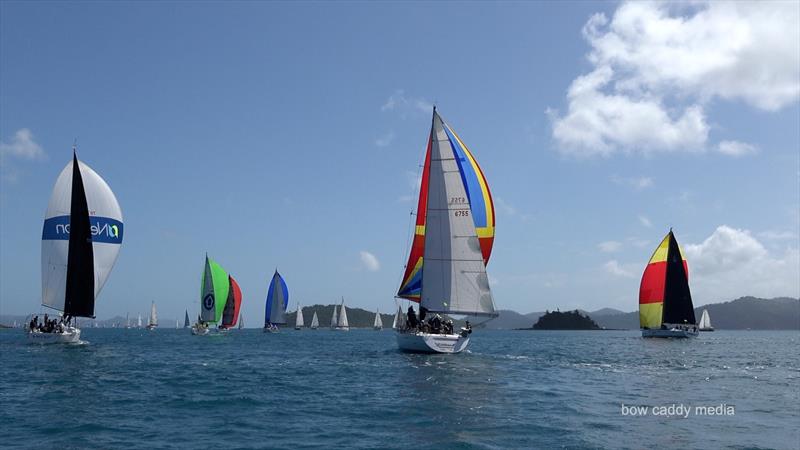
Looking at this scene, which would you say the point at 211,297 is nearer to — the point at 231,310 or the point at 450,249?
the point at 231,310

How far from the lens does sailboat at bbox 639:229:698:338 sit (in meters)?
71.8

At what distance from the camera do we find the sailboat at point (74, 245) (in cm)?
4369

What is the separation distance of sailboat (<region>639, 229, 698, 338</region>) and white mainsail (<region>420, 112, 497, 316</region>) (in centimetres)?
4514

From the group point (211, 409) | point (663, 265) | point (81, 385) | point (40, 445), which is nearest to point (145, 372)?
point (81, 385)

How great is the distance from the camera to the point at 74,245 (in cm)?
4412

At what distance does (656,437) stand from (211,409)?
1127cm

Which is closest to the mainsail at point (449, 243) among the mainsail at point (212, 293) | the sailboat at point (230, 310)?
the mainsail at point (212, 293)

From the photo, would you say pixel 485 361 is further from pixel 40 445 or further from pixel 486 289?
pixel 40 445

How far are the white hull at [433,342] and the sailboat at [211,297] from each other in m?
46.8

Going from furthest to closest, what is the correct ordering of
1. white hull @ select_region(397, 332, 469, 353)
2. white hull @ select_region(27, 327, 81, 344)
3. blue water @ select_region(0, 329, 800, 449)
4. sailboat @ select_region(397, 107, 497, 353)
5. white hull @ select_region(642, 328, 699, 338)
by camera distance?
1. white hull @ select_region(642, 328, 699, 338)
2. white hull @ select_region(27, 327, 81, 344)
3. sailboat @ select_region(397, 107, 497, 353)
4. white hull @ select_region(397, 332, 469, 353)
5. blue water @ select_region(0, 329, 800, 449)

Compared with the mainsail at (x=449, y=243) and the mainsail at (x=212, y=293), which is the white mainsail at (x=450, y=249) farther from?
the mainsail at (x=212, y=293)

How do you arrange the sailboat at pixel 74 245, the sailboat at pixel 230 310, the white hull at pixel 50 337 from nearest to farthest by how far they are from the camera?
the white hull at pixel 50 337 < the sailboat at pixel 74 245 < the sailboat at pixel 230 310

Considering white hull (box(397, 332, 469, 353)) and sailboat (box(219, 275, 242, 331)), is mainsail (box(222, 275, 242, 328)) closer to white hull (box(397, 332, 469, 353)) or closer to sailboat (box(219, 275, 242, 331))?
sailboat (box(219, 275, 242, 331))

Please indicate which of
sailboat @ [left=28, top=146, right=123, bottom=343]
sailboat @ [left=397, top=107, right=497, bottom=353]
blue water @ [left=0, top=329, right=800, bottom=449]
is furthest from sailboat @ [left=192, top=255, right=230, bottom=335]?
sailboat @ [left=397, top=107, right=497, bottom=353]
